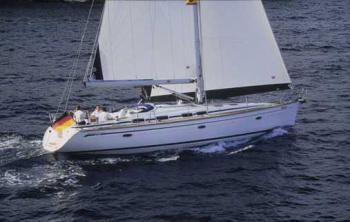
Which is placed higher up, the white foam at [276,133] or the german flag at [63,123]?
the german flag at [63,123]

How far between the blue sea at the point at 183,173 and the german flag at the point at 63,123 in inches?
80.0

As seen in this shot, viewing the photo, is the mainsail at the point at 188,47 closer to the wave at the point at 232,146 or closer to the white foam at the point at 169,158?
the wave at the point at 232,146

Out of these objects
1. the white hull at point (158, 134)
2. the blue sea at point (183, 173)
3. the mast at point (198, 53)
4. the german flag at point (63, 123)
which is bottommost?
the blue sea at point (183, 173)

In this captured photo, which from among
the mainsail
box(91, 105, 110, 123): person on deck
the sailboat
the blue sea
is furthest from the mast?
box(91, 105, 110, 123): person on deck

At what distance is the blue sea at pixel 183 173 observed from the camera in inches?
1411

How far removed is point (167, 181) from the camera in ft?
130

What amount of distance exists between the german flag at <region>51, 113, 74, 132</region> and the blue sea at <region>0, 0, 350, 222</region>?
203 centimetres

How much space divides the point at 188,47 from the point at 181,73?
1.90 m

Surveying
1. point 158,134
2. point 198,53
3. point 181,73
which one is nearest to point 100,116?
point 158,134

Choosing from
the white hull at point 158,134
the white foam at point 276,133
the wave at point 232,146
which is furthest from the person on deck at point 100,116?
the white foam at point 276,133

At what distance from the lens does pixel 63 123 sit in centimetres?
4356

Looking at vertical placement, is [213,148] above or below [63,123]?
below

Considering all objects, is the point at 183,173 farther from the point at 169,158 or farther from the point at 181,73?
the point at 181,73

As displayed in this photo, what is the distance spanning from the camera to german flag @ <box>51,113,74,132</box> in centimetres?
4319
